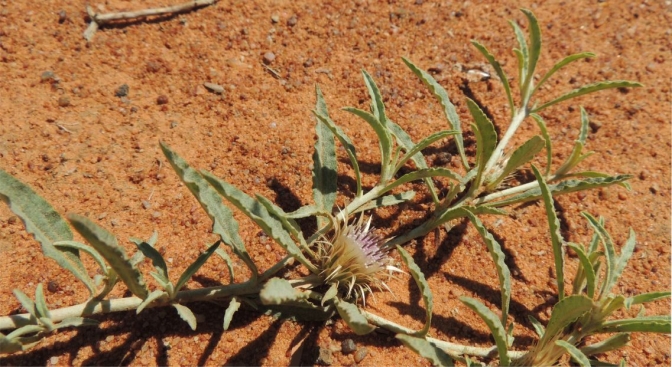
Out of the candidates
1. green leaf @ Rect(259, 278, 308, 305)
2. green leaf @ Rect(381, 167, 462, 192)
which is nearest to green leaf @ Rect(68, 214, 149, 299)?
green leaf @ Rect(259, 278, 308, 305)

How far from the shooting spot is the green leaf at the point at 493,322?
1.59m

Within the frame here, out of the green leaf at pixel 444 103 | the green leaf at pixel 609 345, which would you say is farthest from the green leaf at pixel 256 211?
the green leaf at pixel 609 345

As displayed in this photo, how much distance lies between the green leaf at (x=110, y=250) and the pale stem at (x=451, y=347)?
822 millimetres

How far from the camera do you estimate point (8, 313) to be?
183 centimetres

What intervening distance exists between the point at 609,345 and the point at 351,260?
39.7 inches

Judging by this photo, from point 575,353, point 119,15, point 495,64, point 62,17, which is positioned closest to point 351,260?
point 575,353

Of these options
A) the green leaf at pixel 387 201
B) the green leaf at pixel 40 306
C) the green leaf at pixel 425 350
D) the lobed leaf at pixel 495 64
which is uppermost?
the lobed leaf at pixel 495 64

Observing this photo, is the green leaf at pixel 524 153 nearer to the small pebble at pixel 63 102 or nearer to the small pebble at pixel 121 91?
the small pebble at pixel 121 91

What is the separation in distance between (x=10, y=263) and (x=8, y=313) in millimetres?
217

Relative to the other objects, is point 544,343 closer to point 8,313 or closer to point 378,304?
point 378,304

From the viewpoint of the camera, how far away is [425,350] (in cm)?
159

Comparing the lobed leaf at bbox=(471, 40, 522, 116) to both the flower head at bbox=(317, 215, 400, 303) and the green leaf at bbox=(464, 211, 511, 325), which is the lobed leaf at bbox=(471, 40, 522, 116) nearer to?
the green leaf at bbox=(464, 211, 511, 325)

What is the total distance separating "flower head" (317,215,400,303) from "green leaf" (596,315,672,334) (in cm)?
83

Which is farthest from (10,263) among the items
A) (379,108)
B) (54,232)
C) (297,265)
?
(379,108)
